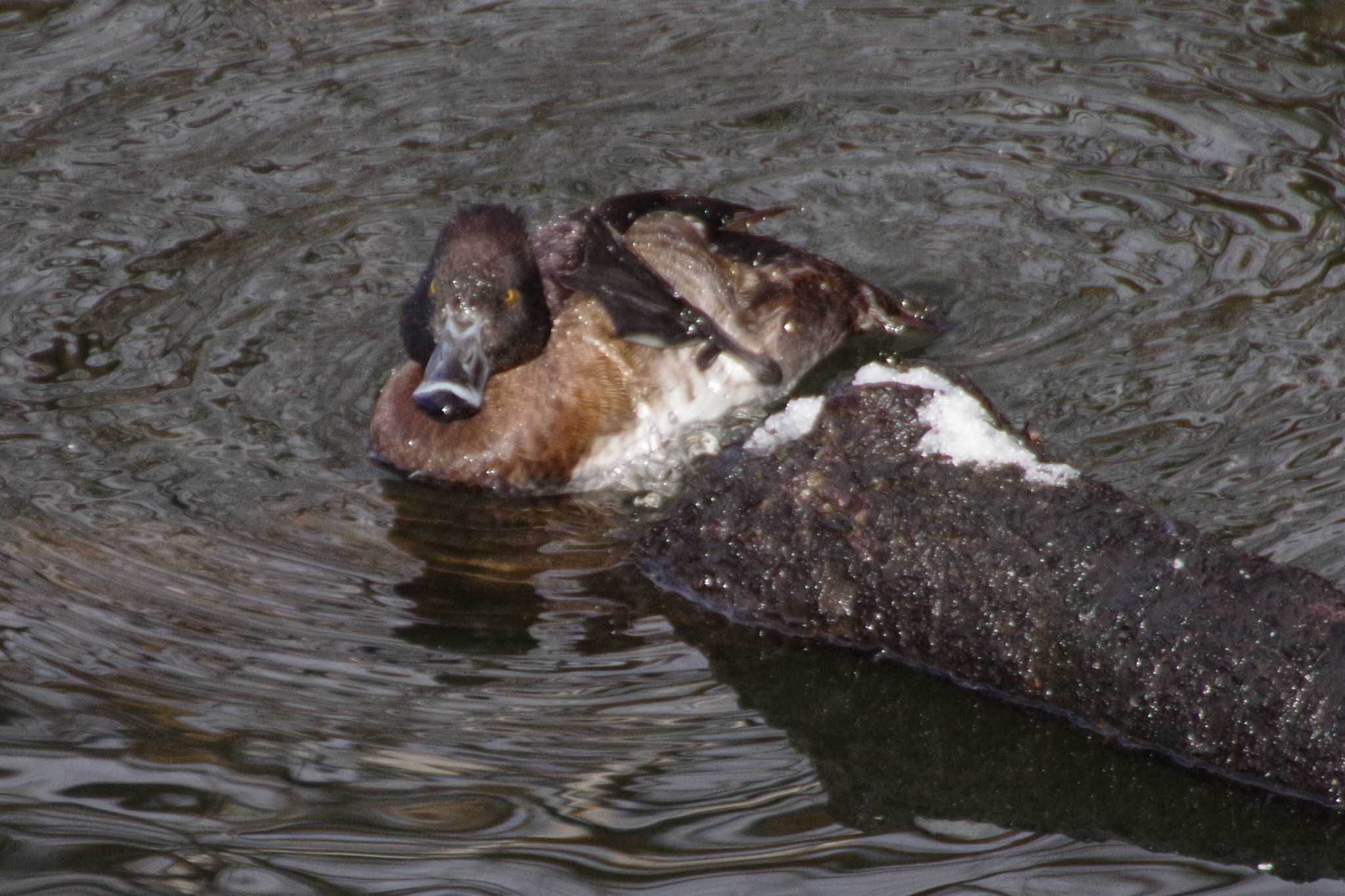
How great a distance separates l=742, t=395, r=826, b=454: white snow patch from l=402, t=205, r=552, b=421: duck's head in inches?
44.4

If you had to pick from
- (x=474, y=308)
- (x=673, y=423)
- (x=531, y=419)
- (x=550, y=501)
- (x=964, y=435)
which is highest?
(x=474, y=308)

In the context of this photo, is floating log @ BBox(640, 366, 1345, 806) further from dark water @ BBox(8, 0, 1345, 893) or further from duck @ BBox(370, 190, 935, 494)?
duck @ BBox(370, 190, 935, 494)

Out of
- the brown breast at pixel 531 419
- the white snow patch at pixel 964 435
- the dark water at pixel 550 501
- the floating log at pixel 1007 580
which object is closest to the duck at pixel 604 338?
the brown breast at pixel 531 419

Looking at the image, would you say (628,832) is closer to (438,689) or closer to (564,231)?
(438,689)

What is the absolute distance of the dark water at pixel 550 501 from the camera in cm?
337

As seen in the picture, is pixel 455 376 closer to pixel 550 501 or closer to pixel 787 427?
pixel 550 501

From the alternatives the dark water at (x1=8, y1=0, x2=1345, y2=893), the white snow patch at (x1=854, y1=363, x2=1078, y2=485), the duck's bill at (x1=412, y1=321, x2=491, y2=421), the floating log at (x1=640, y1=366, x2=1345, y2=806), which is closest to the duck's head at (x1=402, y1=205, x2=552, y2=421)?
the duck's bill at (x1=412, y1=321, x2=491, y2=421)

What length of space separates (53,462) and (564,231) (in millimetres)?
1852

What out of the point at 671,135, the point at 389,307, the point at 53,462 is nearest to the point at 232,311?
the point at 389,307

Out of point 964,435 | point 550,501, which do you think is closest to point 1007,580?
point 964,435

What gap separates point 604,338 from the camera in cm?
555

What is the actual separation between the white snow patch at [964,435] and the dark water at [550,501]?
1.88ft

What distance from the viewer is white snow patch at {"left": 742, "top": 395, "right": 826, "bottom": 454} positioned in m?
4.25

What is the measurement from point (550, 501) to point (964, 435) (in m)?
1.61
